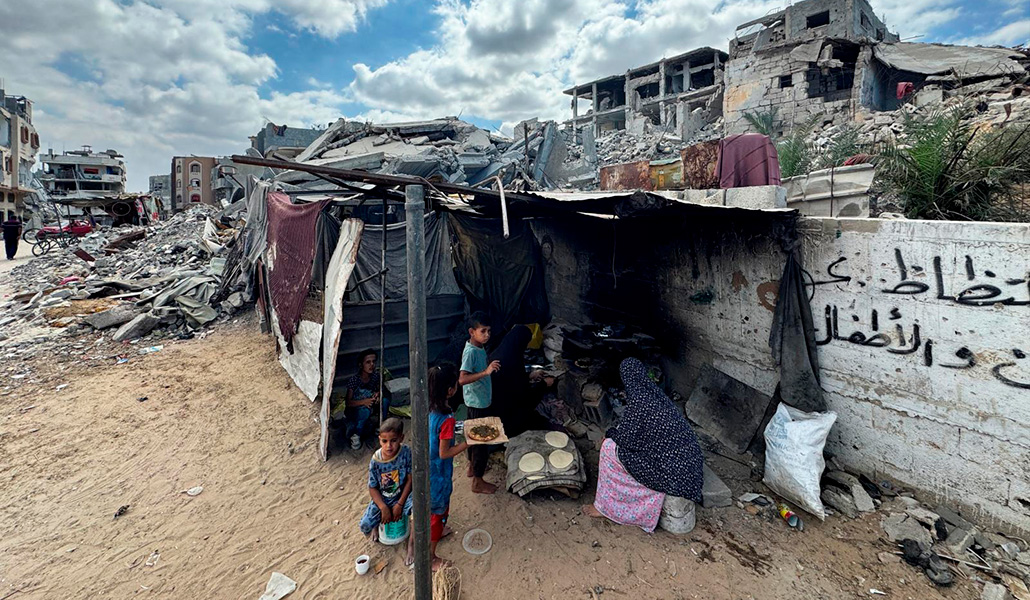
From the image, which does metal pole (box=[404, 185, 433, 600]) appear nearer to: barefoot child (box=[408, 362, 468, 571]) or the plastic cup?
barefoot child (box=[408, 362, 468, 571])

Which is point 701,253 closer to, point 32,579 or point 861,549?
point 861,549

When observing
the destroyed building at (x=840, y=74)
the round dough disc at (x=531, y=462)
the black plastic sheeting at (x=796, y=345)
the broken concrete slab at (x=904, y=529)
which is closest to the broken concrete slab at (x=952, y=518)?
the broken concrete slab at (x=904, y=529)

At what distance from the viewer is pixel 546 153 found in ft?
30.2

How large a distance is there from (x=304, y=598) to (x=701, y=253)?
465 cm

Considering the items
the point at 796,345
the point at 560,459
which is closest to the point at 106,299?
the point at 560,459

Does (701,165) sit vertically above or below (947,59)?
below

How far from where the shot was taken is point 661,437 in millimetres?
2883

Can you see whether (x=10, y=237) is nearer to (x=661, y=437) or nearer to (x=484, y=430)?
(x=484, y=430)

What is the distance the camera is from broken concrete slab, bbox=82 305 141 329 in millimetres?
7977

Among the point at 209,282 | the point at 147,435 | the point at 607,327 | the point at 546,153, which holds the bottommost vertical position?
the point at 147,435

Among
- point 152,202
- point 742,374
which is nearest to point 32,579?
point 742,374

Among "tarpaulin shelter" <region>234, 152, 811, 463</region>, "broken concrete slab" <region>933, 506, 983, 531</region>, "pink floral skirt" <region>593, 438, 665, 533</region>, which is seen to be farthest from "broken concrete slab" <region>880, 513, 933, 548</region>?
"pink floral skirt" <region>593, 438, 665, 533</region>

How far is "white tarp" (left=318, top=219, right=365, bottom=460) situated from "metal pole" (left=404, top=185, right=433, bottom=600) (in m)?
1.85

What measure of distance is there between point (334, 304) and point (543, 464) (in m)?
2.65
